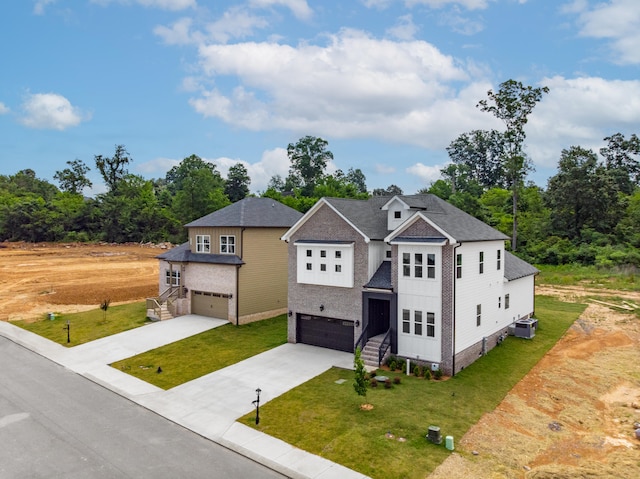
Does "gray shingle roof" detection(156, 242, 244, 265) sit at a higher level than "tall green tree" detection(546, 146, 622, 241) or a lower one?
lower

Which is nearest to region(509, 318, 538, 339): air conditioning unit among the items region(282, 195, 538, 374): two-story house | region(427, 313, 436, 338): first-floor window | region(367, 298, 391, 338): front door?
region(282, 195, 538, 374): two-story house

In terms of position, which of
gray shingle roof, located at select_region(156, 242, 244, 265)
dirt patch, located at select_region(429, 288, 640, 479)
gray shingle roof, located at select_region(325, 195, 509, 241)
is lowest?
dirt patch, located at select_region(429, 288, 640, 479)

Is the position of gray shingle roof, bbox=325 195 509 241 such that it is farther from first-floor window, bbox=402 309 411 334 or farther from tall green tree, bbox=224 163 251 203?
tall green tree, bbox=224 163 251 203

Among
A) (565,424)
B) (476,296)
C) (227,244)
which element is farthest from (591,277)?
(227,244)

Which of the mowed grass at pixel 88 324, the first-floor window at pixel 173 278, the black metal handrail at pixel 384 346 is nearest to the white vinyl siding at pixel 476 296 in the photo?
the black metal handrail at pixel 384 346

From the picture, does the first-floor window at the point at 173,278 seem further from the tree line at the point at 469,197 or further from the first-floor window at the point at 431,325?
the tree line at the point at 469,197

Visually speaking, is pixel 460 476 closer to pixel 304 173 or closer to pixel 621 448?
pixel 621 448
